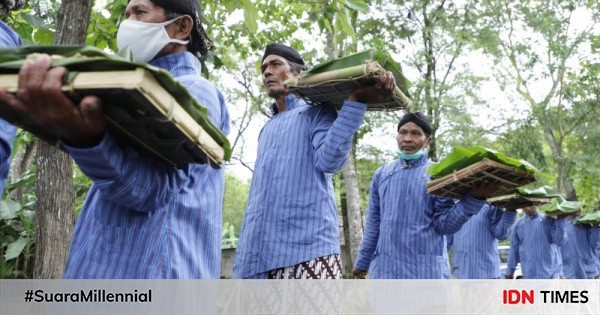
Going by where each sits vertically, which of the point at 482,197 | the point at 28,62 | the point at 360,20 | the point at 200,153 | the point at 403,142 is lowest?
the point at 200,153

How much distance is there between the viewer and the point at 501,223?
6.47m

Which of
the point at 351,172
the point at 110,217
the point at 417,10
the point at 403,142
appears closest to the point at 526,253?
the point at 351,172

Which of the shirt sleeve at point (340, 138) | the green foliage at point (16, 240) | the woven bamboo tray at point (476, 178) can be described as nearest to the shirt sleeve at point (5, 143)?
the shirt sleeve at point (340, 138)

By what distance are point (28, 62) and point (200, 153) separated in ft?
1.45

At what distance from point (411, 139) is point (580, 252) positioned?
6953mm

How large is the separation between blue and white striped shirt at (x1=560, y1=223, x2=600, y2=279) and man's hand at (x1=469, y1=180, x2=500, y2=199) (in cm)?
670

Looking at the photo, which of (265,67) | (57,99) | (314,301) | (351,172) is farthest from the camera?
(351,172)

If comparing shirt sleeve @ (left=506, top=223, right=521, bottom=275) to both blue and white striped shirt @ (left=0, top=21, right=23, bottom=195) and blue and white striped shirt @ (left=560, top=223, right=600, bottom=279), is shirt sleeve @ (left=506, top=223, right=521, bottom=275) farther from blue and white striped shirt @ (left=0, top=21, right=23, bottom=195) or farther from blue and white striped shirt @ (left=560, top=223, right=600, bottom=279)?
blue and white striped shirt @ (left=0, top=21, right=23, bottom=195)

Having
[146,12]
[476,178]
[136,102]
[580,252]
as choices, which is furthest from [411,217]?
[580,252]

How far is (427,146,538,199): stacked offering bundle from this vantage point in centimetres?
358

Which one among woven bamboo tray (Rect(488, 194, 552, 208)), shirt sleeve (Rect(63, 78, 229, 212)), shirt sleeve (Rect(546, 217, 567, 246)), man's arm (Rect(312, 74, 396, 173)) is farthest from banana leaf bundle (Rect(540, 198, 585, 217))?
shirt sleeve (Rect(63, 78, 229, 212))

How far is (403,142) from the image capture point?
4.42 m

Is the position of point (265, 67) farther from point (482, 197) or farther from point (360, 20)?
point (360, 20)

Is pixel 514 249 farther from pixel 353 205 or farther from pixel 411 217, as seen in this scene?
pixel 411 217
